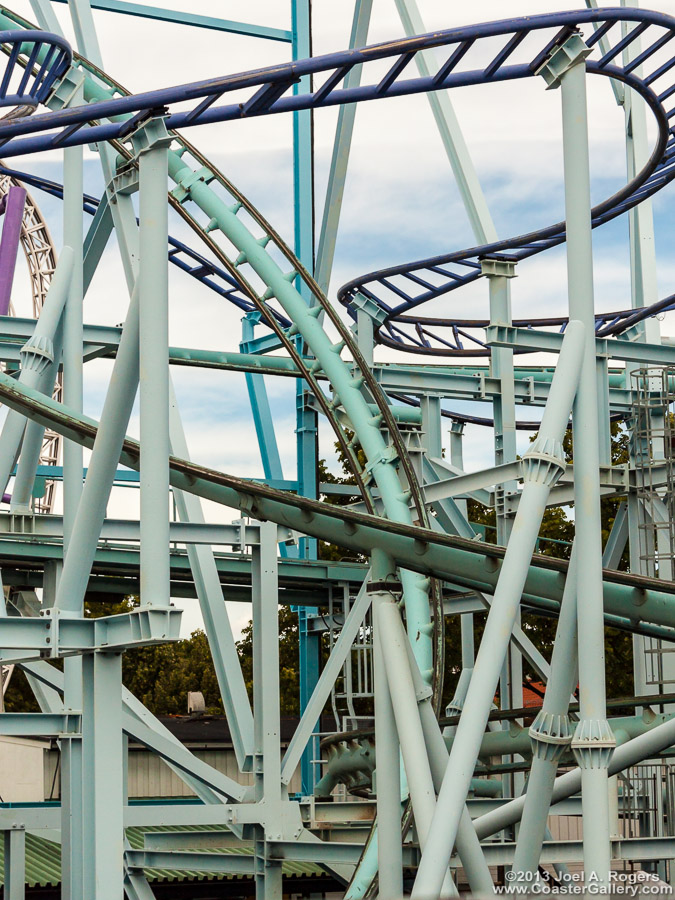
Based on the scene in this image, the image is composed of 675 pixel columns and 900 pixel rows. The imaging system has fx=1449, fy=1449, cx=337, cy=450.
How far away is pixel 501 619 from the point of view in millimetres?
8836

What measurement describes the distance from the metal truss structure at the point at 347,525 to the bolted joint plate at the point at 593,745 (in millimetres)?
19

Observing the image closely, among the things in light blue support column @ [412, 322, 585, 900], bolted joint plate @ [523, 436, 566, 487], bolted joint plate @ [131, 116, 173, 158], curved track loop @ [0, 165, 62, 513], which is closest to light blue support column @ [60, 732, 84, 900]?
light blue support column @ [412, 322, 585, 900]

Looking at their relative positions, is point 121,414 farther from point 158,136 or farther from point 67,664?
point 67,664

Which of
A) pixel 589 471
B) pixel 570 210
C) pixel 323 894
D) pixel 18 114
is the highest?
pixel 18 114

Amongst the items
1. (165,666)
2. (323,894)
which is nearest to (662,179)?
(323,894)

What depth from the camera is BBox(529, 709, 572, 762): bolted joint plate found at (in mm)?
8953

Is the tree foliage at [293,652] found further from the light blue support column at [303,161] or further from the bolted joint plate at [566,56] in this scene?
the bolted joint plate at [566,56]

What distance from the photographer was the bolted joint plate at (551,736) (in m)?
8.95

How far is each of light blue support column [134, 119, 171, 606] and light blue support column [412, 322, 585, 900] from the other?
2042 mm

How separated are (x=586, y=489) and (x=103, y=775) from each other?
343 centimetres

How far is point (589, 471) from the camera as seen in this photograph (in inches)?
362

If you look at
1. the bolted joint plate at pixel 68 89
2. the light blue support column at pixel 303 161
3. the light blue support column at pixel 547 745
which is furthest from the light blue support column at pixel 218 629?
the light blue support column at pixel 303 161

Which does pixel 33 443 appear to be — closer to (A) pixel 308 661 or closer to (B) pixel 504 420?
(B) pixel 504 420

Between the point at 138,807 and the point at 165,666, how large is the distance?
3135 cm
